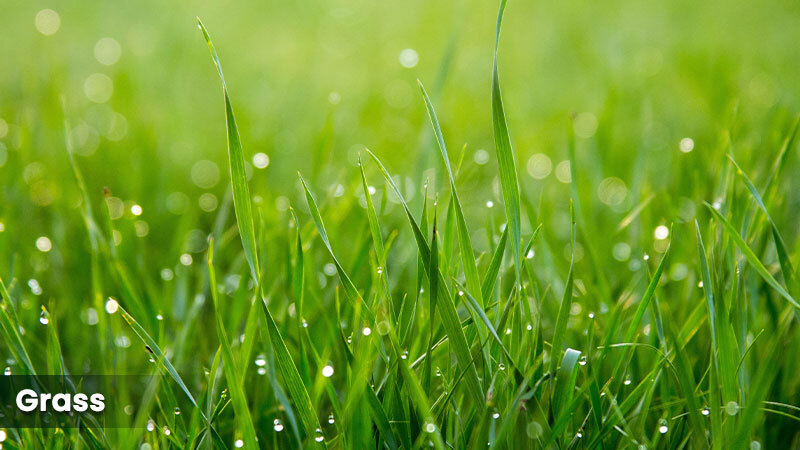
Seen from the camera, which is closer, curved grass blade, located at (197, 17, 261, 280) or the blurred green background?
curved grass blade, located at (197, 17, 261, 280)

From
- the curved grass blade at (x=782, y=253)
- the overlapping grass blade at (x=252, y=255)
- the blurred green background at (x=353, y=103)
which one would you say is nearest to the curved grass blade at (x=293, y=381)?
the overlapping grass blade at (x=252, y=255)

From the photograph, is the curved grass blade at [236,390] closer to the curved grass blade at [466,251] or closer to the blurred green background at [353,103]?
the curved grass blade at [466,251]

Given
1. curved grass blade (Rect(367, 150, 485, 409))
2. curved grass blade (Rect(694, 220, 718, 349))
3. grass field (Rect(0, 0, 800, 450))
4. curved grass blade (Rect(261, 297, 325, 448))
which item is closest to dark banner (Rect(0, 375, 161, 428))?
grass field (Rect(0, 0, 800, 450))

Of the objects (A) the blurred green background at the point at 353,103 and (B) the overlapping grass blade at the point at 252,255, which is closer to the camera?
(B) the overlapping grass blade at the point at 252,255

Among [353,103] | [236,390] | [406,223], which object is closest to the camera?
[236,390]

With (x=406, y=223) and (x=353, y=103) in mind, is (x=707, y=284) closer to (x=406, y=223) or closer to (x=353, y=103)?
(x=406, y=223)

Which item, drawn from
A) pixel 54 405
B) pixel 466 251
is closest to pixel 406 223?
pixel 466 251

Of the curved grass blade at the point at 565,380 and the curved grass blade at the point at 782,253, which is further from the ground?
the curved grass blade at the point at 782,253

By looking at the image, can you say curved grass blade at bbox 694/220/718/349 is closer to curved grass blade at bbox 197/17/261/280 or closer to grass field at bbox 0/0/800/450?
grass field at bbox 0/0/800/450

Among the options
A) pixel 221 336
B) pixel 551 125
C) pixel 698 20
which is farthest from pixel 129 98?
pixel 698 20
